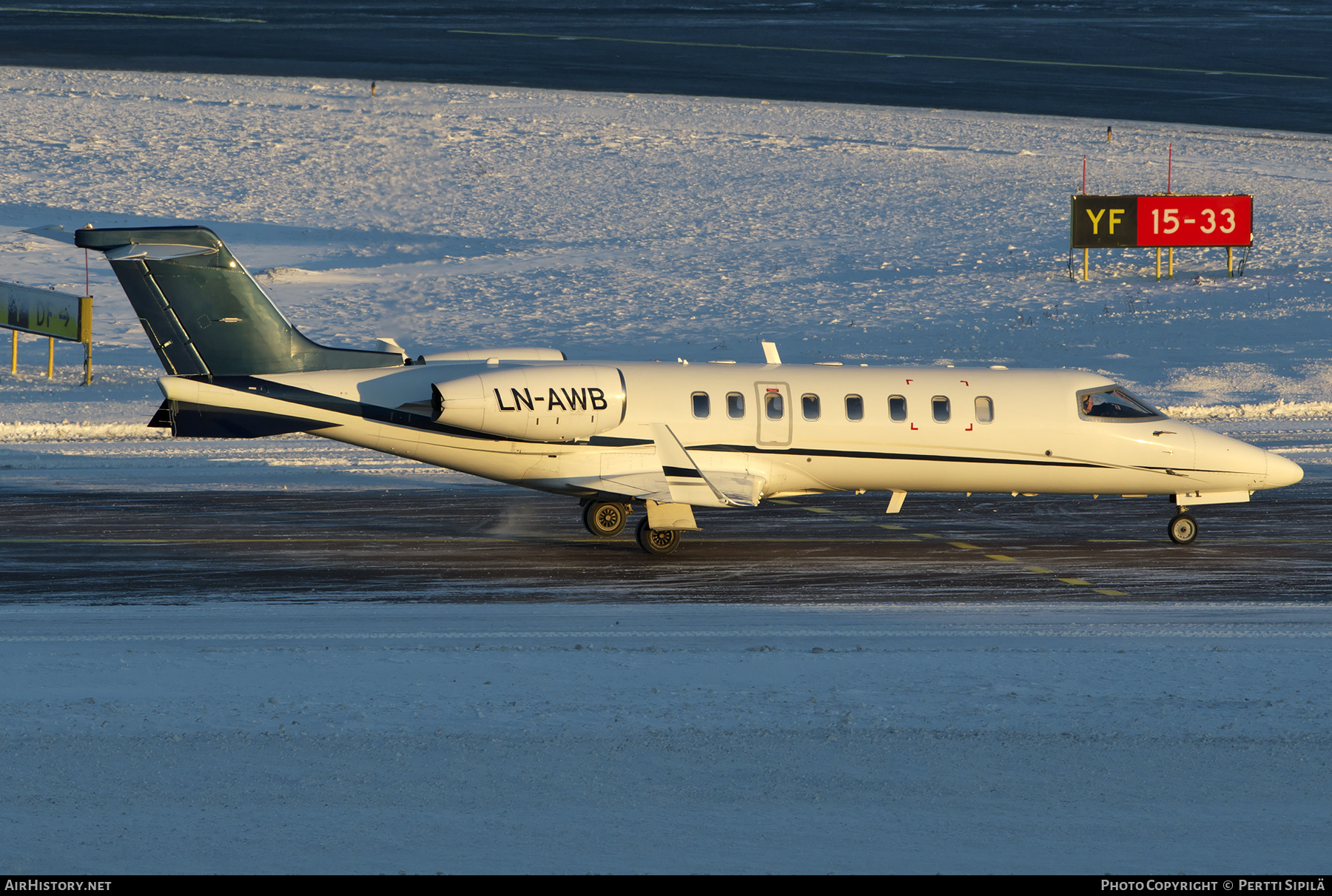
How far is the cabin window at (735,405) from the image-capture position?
19109mm

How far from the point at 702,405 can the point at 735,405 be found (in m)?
0.45

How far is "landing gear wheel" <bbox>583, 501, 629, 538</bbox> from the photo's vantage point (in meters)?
20.0

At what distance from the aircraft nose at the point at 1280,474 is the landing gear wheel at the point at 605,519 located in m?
9.02

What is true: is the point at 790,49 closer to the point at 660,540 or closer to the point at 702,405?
the point at 702,405

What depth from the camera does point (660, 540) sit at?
18.8m

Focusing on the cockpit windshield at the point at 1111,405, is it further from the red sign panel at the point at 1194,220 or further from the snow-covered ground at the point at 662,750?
the red sign panel at the point at 1194,220

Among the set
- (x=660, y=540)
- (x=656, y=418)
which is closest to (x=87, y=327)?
(x=656, y=418)

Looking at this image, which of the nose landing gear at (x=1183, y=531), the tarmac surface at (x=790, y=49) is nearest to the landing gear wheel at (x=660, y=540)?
the nose landing gear at (x=1183, y=531)

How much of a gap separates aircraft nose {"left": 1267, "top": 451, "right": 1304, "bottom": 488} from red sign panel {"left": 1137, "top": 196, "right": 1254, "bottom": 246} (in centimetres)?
2456

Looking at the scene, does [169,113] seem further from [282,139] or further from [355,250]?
[355,250]

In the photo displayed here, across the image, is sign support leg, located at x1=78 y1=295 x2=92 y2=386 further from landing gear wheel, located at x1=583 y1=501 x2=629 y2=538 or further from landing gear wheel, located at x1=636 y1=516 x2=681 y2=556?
landing gear wheel, located at x1=636 y1=516 x2=681 y2=556

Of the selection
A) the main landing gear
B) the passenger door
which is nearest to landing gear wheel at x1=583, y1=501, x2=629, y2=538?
the main landing gear

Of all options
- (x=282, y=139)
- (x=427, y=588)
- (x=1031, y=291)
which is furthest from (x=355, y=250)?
(x=427, y=588)

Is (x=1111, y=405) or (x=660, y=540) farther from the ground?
(x=1111, y=405)
